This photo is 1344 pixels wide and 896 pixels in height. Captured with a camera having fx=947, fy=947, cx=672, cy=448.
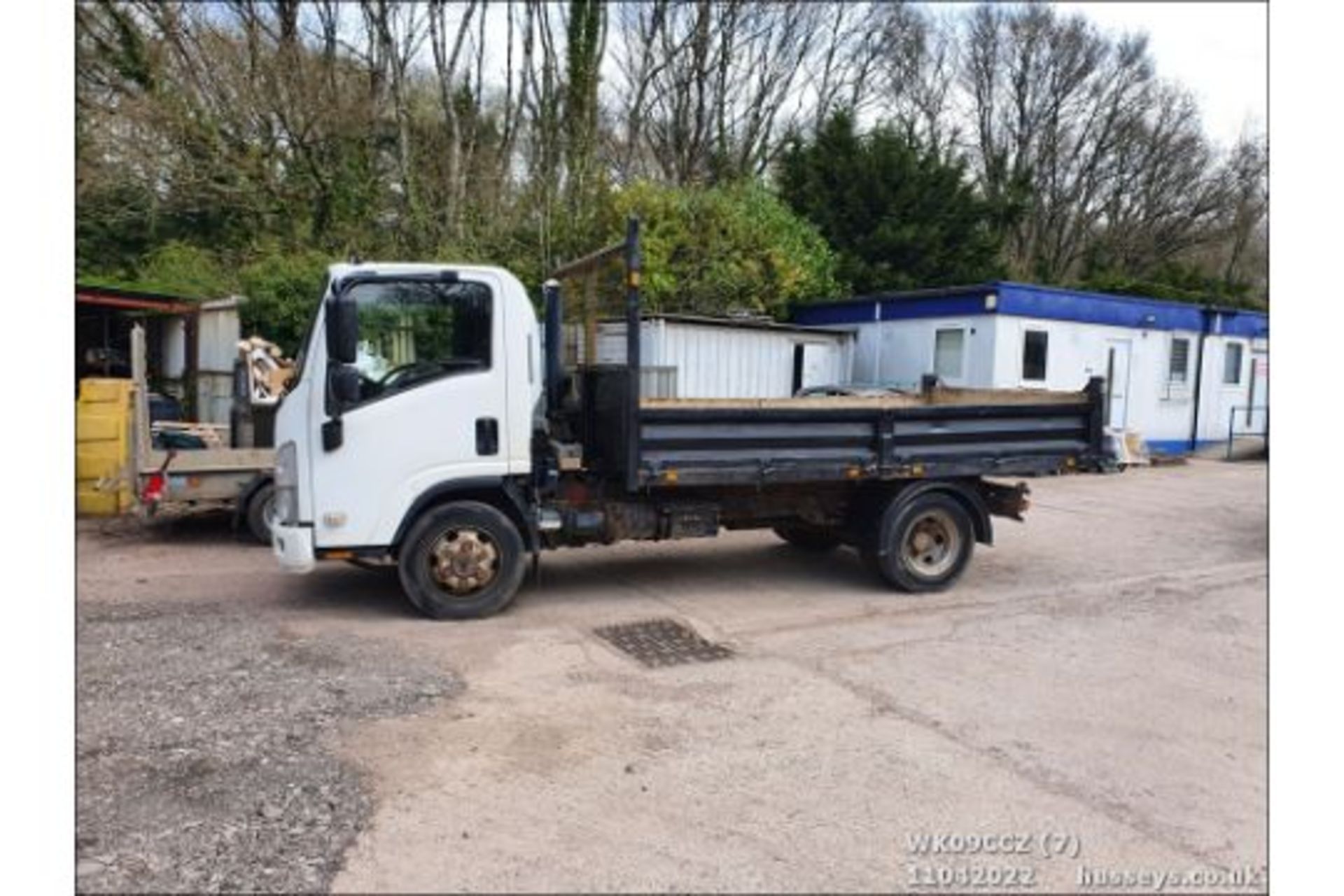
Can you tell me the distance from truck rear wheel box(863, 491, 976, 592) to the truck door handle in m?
2.94

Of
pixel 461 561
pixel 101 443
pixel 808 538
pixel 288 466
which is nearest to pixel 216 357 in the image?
pixel 101 443

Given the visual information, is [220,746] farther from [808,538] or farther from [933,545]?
[808,538]

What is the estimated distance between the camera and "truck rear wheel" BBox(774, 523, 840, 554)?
799 centimetres

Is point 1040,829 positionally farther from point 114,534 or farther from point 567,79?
point 567,79

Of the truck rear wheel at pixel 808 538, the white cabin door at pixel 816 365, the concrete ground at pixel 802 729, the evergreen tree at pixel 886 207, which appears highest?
the evergreen tree at pixel 886 207

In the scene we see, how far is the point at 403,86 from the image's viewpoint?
1841cm

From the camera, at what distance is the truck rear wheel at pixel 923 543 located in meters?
7.11

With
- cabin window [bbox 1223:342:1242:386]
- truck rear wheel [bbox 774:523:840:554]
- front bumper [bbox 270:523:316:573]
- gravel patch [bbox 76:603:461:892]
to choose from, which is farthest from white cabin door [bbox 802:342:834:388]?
gravel patch [bbox 76:603:461:892]

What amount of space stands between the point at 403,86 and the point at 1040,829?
60.2ft

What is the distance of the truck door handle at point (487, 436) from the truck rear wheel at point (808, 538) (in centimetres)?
272

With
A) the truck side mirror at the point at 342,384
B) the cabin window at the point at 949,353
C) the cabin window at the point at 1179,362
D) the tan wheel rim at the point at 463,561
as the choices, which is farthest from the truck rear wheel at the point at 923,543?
the cabin window at the point at 1179,362

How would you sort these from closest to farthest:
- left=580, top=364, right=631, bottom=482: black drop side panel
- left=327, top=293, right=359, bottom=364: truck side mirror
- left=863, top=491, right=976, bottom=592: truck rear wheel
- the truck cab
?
left=327, top=293, right=359, bottom=364: truck side mirror < the truck cab < left=580, top=364, right=631, bottom=482: black drop side panel < left=863, top=491, right=976, bottom=592: truck rear wheel

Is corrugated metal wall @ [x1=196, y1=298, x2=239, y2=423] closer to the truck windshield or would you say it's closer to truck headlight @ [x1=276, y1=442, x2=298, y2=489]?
truck headlight @ [x1=276, y1=442, x2=298, y2=489]

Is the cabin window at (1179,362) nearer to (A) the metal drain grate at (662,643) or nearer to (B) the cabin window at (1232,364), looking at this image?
(B) the cabin window at (1232,364)
